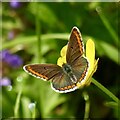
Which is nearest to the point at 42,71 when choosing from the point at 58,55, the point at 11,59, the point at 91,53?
the point at 91,53

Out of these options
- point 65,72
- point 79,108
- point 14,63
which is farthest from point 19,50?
point 65,72

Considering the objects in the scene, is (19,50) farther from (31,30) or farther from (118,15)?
(118,15)

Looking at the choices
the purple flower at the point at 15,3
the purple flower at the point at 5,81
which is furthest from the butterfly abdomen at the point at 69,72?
the purple flower at the point at 15,3

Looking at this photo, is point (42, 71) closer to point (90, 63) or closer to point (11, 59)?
point (90, 63)

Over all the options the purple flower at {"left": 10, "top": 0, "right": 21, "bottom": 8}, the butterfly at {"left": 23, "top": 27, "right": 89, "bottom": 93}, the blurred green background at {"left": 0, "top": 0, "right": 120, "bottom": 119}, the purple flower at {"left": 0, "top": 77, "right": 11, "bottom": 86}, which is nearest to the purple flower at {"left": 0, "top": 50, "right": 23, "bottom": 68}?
the blurred green background at {"left": 0, "top": 0, "right": 120, "bottom": 119}

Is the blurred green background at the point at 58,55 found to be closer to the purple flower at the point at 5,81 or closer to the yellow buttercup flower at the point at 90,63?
the purple flower at the point at 5,81
